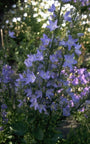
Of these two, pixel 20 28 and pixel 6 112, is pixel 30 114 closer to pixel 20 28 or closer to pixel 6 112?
pixel 6 112

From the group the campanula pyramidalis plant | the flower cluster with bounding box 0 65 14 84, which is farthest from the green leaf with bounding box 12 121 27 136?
the flower cluster with bounding box 0 65 14 84

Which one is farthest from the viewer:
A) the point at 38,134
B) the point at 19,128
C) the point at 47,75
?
the point at 19,128

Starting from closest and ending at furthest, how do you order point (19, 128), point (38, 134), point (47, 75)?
point (47, 75)
point (38, 134)
point (19, 128)

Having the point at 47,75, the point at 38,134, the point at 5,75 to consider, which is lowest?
the point at 38,134

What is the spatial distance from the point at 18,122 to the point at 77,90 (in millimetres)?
1311

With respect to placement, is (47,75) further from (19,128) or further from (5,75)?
(19,128)

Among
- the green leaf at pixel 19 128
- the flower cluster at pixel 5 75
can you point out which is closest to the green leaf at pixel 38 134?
the green leaf at pixel 19 128

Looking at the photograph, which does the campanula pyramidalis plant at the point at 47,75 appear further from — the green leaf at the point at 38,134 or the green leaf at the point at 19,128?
the green leaf at the point at 19,128

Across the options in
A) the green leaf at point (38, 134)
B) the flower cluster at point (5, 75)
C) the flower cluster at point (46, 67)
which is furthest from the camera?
the flower cluster at point (5, 75)

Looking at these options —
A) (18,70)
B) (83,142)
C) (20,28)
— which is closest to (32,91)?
(83,142)

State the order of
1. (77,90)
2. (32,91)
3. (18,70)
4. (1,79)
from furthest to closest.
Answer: (18,70) → (77,90) → (1,79) → (32,91)

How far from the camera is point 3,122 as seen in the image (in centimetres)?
221

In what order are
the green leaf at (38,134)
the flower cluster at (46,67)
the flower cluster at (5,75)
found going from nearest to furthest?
the flower cluster at (46,67) → the green leaf at (38,134) → the flower cluster at (5,75)

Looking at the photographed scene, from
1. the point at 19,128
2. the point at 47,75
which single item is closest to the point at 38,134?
the point at 19,128
